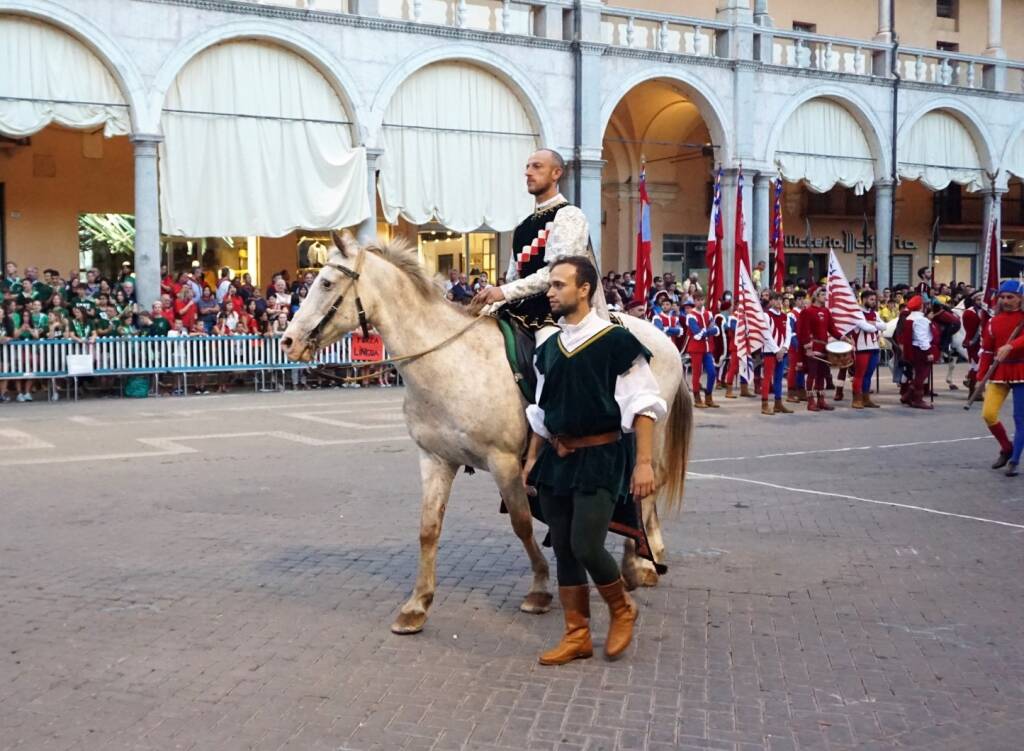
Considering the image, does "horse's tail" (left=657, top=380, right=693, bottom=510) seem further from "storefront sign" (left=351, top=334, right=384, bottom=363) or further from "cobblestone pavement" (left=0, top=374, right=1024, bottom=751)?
"storefront sign" (left=351, top=334, right=384, bottom=363)

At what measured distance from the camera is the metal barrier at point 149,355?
19.5 metres

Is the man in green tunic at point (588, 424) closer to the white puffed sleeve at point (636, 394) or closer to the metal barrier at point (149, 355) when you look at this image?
the white puffed sleeve at point (636, 394)

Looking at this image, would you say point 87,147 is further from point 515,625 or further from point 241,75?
point 515,625

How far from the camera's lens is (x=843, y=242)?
129 ft

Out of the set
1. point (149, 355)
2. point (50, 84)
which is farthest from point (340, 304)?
point (50, 84)

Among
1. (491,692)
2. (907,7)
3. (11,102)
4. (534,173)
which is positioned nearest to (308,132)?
(11,102)

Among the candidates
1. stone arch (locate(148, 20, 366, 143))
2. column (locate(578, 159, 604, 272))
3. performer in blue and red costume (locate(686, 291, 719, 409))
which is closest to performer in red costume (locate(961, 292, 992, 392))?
performer in blue and red costume (locate(686, 291, 719, 409))

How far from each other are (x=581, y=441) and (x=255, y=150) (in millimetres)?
18843

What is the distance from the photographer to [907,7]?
126 ft

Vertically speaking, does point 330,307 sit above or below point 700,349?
above

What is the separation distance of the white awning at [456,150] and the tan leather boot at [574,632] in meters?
19.9

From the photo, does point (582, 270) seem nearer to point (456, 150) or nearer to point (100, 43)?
point (100, 43)

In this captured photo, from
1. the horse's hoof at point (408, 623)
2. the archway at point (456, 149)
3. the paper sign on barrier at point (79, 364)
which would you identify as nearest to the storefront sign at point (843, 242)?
the archway at point (456, 149)

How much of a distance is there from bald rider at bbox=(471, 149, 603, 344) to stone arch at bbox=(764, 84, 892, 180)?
24.7 metres
